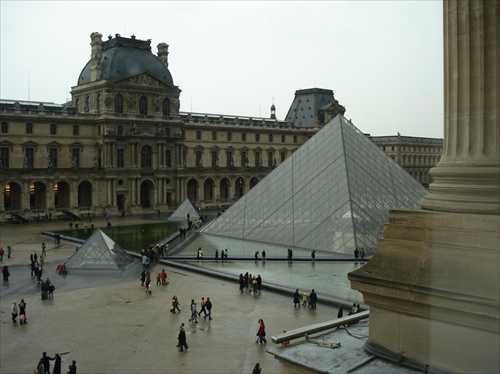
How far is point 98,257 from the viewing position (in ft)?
92.3

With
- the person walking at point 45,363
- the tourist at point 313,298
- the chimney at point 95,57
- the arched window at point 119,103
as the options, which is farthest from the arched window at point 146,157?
the person walking at point 45,363

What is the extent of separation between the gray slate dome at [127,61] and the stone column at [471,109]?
52.6 m

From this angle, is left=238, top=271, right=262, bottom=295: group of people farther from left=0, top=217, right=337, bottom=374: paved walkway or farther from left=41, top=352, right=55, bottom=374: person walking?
left=41, top=352, right=55, bottom=374: person walking

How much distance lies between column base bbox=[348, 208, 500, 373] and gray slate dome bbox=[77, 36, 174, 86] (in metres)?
52.7

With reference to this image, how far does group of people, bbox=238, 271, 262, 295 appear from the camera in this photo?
73.7 feet

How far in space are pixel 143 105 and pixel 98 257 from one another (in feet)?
102

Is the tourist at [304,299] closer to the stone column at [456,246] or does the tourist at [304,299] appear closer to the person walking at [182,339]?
the person walking at [182,339]

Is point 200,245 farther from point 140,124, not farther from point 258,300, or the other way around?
point 140,124

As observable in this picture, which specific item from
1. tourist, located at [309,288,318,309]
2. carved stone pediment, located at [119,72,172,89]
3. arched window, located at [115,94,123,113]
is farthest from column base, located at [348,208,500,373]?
carved stone pediment, located at [119,72,172,89]

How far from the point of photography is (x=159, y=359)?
14.9m

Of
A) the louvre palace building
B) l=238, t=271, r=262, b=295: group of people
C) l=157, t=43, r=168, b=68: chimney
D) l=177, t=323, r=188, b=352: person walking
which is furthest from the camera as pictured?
l=157, t=43, r=168, b=68: chimney

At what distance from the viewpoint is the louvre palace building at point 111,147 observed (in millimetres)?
51188

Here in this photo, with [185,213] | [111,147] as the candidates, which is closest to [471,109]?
[185,213]

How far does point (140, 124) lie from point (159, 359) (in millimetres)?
43588
